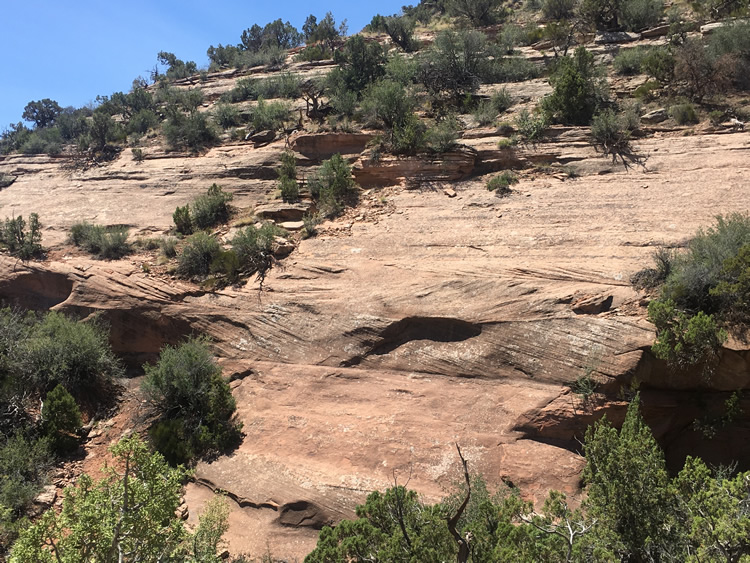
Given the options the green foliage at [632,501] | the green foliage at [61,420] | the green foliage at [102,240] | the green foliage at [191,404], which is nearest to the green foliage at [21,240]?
the green foliage at [102,240]

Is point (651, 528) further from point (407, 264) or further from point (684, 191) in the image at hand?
point (684, 191)

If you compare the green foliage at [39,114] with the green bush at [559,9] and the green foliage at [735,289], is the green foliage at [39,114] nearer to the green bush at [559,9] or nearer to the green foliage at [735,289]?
the green bush at [559,9]

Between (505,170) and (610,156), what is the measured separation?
291 cm

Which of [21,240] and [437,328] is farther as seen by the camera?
[21,240]

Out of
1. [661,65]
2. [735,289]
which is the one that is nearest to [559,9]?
[661,65]

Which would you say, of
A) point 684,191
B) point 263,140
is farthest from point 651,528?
point 263,140

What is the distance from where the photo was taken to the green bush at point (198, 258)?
14.0 metres

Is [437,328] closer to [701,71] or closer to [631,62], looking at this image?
[701,71]

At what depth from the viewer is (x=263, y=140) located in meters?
20.8

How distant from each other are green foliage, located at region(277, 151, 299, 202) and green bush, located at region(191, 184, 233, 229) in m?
2.00

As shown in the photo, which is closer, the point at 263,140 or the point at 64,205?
the point at 64,205

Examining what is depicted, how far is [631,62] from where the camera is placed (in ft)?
62.5

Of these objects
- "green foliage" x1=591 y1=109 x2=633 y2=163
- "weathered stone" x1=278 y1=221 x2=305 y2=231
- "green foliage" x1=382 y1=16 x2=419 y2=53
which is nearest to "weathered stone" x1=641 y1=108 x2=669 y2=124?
"green foliage" x1=591 y1=109 x2=633 y2=163

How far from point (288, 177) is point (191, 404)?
29.7ft
